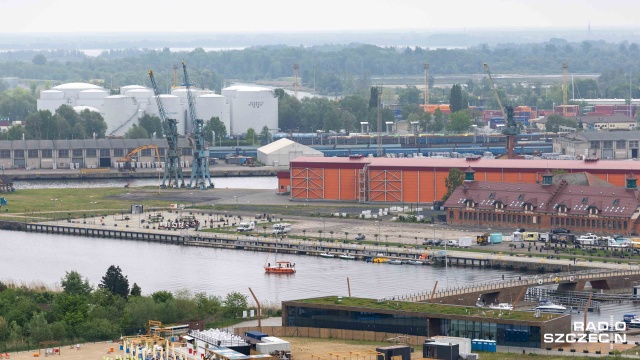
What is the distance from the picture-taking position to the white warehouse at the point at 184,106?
122250 mm

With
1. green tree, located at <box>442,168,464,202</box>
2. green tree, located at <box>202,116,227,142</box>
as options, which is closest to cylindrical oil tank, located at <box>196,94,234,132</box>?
green tree, located at <box>202,116,227,142</box>

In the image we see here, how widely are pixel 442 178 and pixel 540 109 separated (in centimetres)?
8128

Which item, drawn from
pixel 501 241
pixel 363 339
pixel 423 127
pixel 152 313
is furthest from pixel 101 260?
pixel 423 127

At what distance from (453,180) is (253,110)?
52.1 m

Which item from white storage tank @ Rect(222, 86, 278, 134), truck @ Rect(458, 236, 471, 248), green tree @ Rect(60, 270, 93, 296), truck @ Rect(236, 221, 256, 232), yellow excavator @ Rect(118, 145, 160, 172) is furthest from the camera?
white storage tank @ Rect(222, 86, 278, 134)

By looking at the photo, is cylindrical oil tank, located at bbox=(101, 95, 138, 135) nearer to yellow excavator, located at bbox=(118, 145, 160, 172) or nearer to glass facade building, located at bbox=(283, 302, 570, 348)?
yellow excavator, located at bbox=(118, 145, 160, 172)

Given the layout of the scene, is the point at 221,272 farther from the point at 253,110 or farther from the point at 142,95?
the point at 142,95

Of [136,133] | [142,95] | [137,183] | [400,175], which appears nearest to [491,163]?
[400,175]

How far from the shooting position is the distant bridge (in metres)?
47.0

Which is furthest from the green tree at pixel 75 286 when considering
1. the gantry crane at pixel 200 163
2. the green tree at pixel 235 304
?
the gantry crane at pixel 200 163

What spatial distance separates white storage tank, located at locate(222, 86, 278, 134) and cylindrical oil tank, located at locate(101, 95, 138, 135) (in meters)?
7.50

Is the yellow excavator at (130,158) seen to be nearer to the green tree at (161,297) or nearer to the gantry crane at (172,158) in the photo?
the gantry crane at (172,158)

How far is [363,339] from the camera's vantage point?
41000 millimetres

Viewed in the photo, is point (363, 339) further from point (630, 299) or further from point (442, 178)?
point (442, 178)
